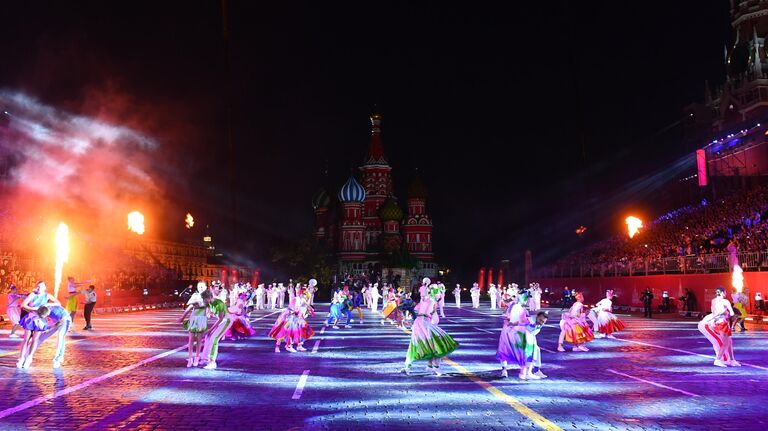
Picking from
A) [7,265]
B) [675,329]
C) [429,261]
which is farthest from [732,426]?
[429,261]

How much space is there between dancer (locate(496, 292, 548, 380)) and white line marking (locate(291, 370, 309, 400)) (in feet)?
12.1

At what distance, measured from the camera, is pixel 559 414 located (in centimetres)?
890

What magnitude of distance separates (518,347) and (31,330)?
9906mm

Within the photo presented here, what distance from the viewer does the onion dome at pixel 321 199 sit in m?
123

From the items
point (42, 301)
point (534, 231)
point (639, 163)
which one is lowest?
point (42, 301)

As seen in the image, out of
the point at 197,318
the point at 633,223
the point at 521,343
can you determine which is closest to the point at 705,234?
the point at 633,223

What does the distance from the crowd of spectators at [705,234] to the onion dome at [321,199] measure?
2980 inches

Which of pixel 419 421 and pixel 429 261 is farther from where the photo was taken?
pixel 429 261

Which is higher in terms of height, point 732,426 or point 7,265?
point 7,265

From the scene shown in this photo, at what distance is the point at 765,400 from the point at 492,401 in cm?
401

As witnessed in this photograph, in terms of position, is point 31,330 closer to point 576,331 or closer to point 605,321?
point 576,331

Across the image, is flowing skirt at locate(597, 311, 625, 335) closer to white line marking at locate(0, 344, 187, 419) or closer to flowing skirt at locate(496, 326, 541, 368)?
flowing skirt at locate(496, 326, 541, 368)

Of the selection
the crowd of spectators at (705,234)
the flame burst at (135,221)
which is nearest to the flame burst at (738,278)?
the crowd of spectators at (705,234)

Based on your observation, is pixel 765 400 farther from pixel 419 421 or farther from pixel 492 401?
pixel 419 421
